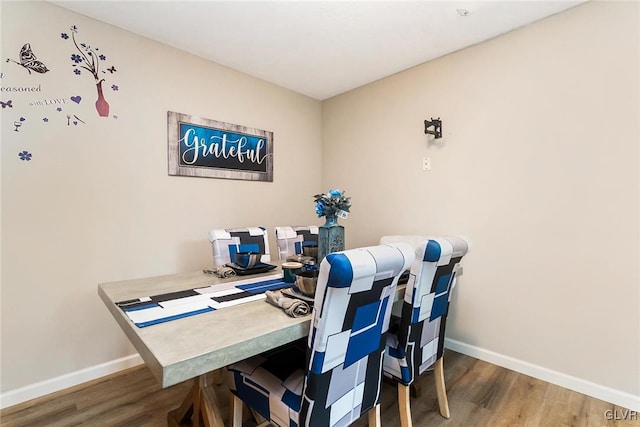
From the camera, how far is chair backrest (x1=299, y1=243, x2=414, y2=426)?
92cm

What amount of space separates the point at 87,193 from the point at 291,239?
55.1 inches

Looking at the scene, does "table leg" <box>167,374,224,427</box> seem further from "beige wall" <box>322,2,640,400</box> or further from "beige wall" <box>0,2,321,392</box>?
"beige wall" <box>322,2,640,400</box>

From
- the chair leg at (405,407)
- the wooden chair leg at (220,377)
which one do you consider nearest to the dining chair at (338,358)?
the chair leg at (405,407)

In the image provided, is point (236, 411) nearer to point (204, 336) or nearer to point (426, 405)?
point (204, 336)

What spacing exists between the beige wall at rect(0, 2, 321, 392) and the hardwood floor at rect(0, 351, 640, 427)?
21 cm

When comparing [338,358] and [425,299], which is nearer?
[338,358]

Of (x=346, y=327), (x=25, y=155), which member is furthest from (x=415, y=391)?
(x=25, y=155)

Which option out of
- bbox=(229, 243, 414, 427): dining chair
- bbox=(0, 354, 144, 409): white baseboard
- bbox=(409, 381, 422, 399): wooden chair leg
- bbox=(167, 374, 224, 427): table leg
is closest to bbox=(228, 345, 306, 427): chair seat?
bbox=(229, 243, 414, 427): dining chair

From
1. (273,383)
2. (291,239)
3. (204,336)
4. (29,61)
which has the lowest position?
(273,383)

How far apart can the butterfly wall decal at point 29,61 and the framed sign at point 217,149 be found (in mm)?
740

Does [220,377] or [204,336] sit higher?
[204,336]

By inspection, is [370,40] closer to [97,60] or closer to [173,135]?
[173,135]

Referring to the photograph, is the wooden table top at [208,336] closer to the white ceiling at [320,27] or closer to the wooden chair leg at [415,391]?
the wooden chair leg at [415,391]

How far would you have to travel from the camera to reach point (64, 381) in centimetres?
193
